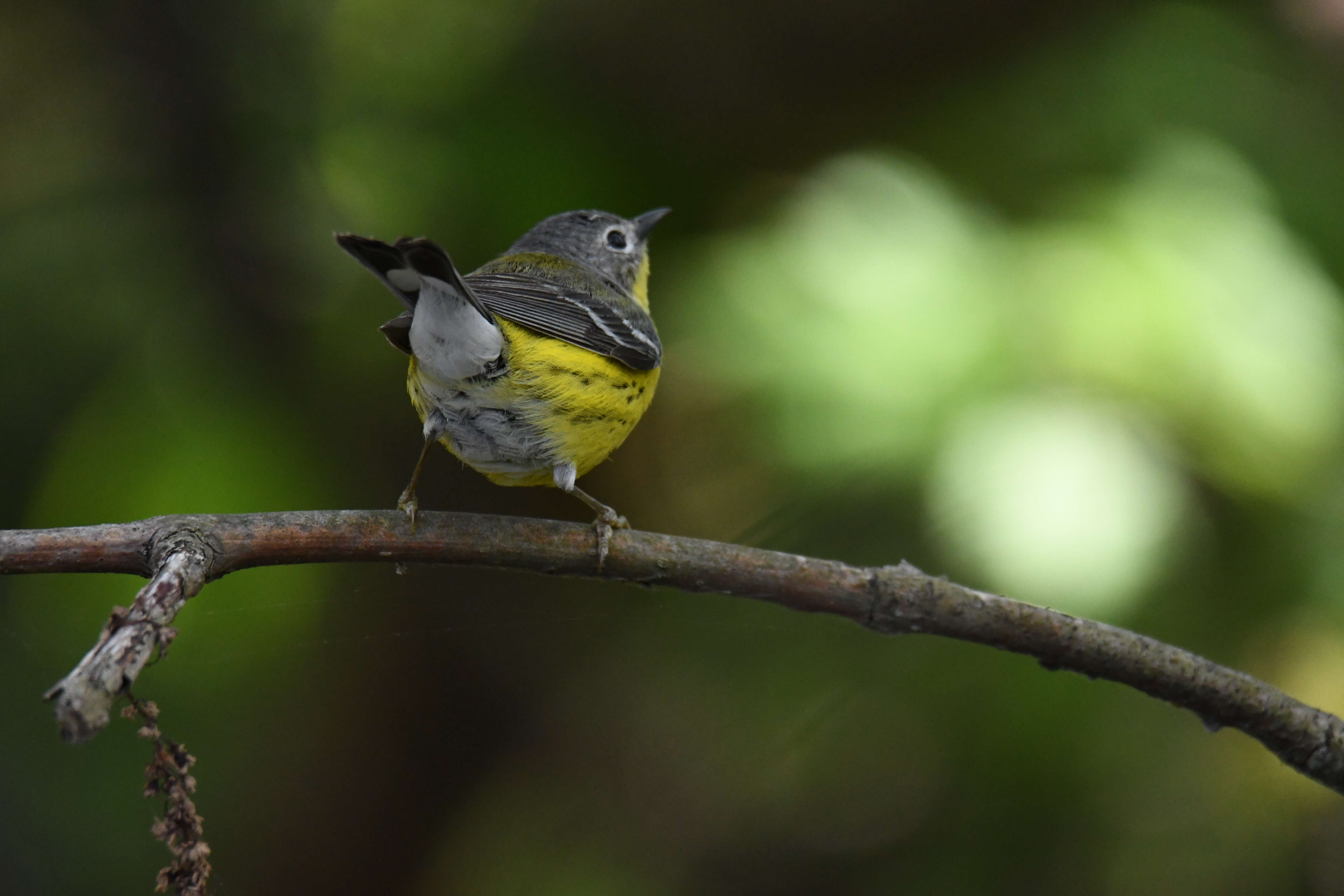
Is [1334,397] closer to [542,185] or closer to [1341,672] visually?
[1341,672]

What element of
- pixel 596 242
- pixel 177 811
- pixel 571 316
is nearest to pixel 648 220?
pixel 596 242

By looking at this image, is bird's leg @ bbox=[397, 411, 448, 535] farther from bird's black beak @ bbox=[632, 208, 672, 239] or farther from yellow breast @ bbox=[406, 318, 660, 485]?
bird's black beak @ bbox=[632, 208, 672, 239]

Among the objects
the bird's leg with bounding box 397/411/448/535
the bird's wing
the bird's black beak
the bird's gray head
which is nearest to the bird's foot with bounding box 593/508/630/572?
the bird's leg with bounding box 397/411/448/535

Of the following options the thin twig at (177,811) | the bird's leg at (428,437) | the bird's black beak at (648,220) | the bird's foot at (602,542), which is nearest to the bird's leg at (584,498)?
the bird's foot at (602,542)

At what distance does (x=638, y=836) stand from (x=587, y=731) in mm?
419

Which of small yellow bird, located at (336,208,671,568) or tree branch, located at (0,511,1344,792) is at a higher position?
small yellow bird, located at (336,208,671,568)

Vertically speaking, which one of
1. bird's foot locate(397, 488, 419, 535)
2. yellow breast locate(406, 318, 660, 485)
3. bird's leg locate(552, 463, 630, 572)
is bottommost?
bird's foot locate(397, 488, 419, 535)

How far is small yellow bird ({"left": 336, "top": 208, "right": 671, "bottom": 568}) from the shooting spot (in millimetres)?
2627

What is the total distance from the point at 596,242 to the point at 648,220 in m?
0.29

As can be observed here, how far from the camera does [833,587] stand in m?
2.12

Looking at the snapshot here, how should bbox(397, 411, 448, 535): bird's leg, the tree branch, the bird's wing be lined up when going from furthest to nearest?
1. the bird's wing
2. bbox(397, 411, 448, 535): bird's leg
3. the tree branch

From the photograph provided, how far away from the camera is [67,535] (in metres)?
1.74

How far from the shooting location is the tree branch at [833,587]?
197 centimetres

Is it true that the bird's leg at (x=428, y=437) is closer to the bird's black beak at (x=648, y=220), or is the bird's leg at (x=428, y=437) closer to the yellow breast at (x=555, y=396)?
the yellow breast at (x=555, y=396)
